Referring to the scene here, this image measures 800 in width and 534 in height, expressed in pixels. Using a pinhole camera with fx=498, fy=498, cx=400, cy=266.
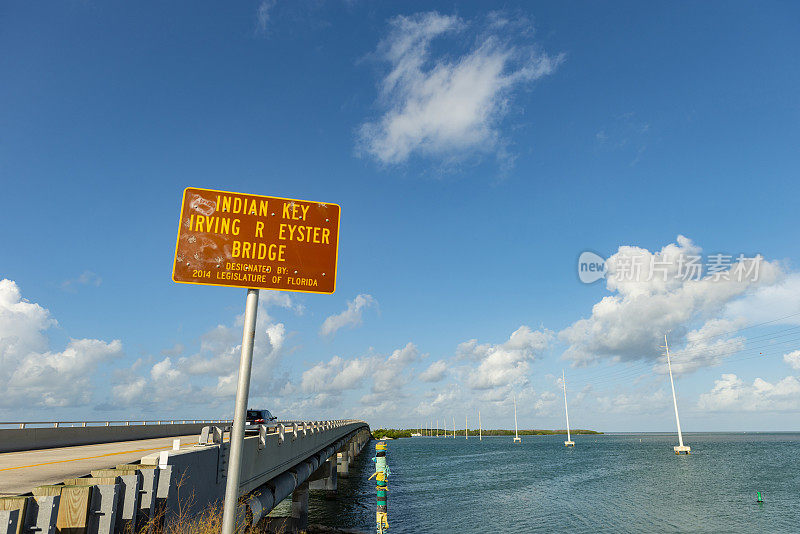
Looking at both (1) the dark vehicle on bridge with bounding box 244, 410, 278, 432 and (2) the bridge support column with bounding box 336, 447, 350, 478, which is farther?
(2) the bridge support column with bounding box 336, 447, 350, 478

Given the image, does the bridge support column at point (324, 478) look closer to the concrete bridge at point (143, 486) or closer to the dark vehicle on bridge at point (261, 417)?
the dark vehicle on bridge at point (261, 417)

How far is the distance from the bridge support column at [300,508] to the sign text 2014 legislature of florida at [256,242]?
21.8 meters

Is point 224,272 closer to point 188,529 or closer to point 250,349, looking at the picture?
point 250,349

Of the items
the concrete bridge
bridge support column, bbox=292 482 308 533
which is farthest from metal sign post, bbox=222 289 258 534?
bridge support column, bbox=292 482 308 533

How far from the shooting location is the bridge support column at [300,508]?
25266 millimetres

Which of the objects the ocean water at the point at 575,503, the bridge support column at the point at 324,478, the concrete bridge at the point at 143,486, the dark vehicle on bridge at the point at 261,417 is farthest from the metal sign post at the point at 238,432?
the bridge support column at the point at 324,478

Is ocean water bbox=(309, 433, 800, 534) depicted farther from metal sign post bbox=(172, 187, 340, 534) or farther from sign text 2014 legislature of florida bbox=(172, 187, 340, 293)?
sign text 2014 legislature of florida bbox=(172, 187, 340, 293)

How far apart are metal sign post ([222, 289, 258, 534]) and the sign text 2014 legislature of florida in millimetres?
694

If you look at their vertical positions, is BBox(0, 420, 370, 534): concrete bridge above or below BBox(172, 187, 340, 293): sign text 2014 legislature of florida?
below

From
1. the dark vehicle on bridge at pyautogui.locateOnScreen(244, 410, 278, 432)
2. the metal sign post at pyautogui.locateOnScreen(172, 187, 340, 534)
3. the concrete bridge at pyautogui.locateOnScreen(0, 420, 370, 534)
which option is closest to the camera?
the concrete bridge at pyautogui.locateOnScreen(0, 420, 370, 534)

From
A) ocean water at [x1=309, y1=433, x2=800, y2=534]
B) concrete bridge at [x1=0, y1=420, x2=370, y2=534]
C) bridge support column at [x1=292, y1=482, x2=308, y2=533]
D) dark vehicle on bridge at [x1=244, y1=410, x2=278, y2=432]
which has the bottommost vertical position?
ocean water at [x1=309, y1=433, x2=800, y2=534]

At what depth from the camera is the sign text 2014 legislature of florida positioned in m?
6.43

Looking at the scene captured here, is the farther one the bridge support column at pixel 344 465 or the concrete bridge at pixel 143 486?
the bridge support column at pixel 344 465

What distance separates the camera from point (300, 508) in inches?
1006
